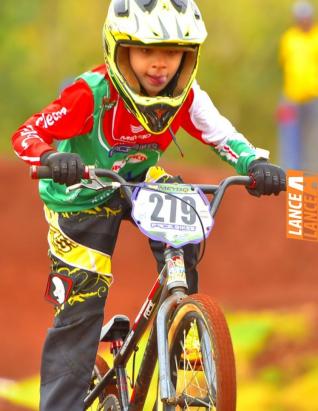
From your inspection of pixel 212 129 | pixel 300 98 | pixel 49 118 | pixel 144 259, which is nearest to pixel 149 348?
pixel 49 118

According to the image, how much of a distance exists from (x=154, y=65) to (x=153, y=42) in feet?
0.39

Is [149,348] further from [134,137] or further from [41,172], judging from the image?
[134,137]

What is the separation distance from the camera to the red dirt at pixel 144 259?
11972 mm

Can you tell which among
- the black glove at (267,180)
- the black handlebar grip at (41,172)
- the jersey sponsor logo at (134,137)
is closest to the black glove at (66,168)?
the black handlebar grip at (41,172)

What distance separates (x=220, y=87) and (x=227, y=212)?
340 inches

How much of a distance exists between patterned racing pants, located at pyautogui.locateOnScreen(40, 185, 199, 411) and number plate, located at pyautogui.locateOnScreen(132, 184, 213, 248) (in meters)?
0.59

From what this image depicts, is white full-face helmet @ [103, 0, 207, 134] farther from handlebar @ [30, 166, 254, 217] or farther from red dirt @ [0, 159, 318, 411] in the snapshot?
red dirt @ [0, 159, 318, 411]

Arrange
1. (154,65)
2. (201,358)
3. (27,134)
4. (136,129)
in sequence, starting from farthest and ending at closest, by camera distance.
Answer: (136,129) < (27,134) < (154,65) < (201,358)

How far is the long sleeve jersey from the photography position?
5531 millimetres

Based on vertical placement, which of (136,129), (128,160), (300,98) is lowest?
(128,160)

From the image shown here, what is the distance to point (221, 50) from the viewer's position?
2122 centimetres

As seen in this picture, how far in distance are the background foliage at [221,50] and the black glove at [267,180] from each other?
46.1ft

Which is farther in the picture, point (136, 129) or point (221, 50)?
point (221, 50)

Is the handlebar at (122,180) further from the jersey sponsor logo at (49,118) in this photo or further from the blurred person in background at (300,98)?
the blurred person in background at (300,98)
